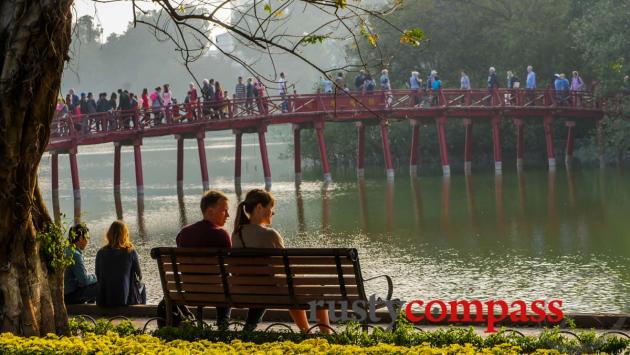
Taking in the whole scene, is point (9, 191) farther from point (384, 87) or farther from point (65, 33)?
point (384, 87)

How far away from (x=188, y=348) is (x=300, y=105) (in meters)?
36.2

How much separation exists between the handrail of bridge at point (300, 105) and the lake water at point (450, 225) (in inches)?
94.3

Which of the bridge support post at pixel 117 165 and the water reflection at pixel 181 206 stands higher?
the bridge support post at pixel 117 165

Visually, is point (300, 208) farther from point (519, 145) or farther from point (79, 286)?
point (79, 286)

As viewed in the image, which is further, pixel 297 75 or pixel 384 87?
pixel 297 75

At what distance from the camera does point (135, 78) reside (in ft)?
355

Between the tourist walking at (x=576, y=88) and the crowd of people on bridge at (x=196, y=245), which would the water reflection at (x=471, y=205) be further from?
the crowd of people on bridge at (x=196, y=245)

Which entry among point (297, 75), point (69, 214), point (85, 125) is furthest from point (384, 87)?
point (297, 75)

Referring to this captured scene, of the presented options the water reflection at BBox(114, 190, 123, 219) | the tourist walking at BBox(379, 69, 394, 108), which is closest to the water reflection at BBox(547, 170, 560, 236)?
the tourist walking at BBox(379, 69, 394, 108)

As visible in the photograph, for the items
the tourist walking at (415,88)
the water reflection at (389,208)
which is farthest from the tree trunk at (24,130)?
the tourist walking at (415,88)

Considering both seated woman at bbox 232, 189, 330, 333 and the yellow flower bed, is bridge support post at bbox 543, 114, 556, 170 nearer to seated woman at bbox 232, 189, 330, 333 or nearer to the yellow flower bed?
seated woman at bbox 232, 189, 330, 333

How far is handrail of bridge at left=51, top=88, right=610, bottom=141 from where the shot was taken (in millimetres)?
39188

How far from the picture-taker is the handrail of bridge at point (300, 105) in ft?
129

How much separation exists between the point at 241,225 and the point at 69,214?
85.0 feet
